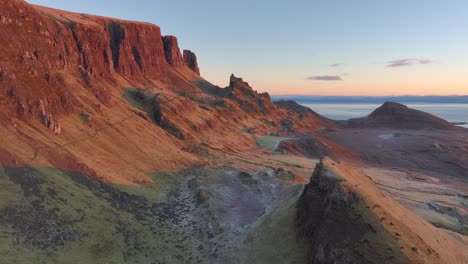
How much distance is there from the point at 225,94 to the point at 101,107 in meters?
85.3

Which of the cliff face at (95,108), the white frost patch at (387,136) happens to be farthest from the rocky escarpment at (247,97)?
the white frost patch at (387,136)

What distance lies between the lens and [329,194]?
1201 inches

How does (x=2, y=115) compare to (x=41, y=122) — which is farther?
(x=41, y=122)

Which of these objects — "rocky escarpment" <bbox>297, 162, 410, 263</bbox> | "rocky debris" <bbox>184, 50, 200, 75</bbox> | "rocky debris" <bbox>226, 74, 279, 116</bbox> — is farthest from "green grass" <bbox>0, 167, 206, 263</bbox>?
"rocky debris" <bbox>184, 50, 200, 75</bbox>

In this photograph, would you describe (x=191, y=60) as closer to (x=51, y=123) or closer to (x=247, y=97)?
(x=247, y=97)

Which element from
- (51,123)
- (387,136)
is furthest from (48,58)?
(387,136)

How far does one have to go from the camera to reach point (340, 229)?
27.2 meters

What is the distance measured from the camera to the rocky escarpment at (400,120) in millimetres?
163750

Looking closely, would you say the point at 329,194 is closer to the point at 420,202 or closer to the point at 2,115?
the point at 420,202

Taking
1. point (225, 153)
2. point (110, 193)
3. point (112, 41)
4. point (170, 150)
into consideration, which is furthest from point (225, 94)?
point (110, 193)

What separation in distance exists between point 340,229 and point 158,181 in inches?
1311

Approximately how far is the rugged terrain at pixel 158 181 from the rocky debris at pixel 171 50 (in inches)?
1982

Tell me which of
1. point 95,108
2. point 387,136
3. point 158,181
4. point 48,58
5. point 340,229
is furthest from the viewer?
point 387,136

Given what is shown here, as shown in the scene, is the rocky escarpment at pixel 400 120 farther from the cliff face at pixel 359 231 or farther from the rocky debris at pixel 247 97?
the cliff face at pixel 359 231
